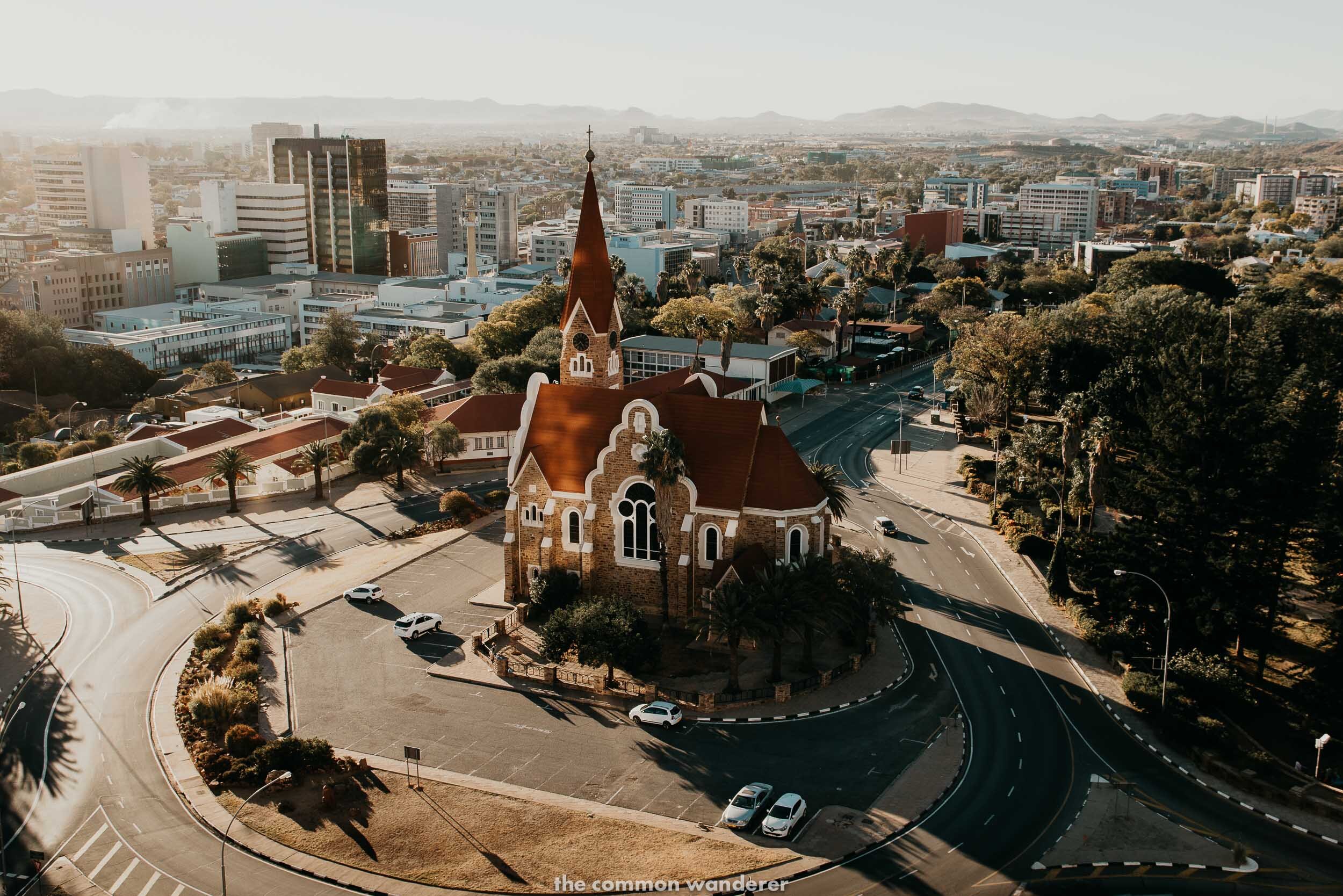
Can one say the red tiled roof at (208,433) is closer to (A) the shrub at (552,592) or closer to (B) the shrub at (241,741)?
(A) the shrub at (552,592)

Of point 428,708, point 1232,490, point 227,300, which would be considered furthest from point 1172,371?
point 227,300

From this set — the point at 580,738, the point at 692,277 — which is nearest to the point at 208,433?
the point at 692,277

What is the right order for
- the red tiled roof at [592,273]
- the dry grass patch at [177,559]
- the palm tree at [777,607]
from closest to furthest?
the palm tree at [777,607], the red tiled roof at [592,273], the dry grass patch at [177,559]

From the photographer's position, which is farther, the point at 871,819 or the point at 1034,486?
the point at 1034,486

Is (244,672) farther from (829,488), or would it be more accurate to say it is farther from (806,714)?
(829,488)

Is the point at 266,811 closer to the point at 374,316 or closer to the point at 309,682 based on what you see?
the point at 309,682

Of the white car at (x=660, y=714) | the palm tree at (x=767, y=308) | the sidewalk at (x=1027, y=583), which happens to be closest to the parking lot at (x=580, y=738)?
the white car at (x=660, y=714)
